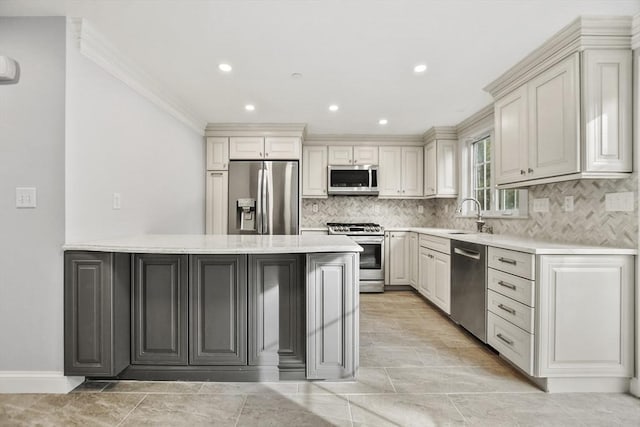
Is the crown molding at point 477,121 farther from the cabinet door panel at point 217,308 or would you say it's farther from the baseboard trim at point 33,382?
the baseboard trim at point 33,382

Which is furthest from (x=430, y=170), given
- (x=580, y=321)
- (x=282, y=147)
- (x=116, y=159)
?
(x=116, y=159)

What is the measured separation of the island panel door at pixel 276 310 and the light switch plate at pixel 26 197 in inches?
54.3

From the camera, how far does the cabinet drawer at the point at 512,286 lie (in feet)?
6.75

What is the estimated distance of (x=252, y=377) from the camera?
7.04 ft

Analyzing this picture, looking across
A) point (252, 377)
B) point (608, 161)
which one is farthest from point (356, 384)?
point (608, 161)

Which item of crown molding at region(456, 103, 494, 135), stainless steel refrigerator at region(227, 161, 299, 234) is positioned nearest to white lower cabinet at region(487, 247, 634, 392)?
crown molding at region(456, 103, 494, 135)

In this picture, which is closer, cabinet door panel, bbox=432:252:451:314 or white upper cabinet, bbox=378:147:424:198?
cabinet door panel, bbox=432:252:451:314

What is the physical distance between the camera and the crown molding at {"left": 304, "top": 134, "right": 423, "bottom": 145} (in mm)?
4910

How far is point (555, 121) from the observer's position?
2.25 meters

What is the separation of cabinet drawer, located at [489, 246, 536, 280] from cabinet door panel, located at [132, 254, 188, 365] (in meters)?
2.24

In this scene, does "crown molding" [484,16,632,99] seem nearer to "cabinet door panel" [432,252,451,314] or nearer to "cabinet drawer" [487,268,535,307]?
"cabinet drawer" [487,268,535,307]

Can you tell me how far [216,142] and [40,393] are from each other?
329 centimetres

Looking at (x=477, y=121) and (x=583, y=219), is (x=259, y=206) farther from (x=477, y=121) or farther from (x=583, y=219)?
(x=583, y=219)

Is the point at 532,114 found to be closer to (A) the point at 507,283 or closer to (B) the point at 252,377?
(A) the point at 507,283
